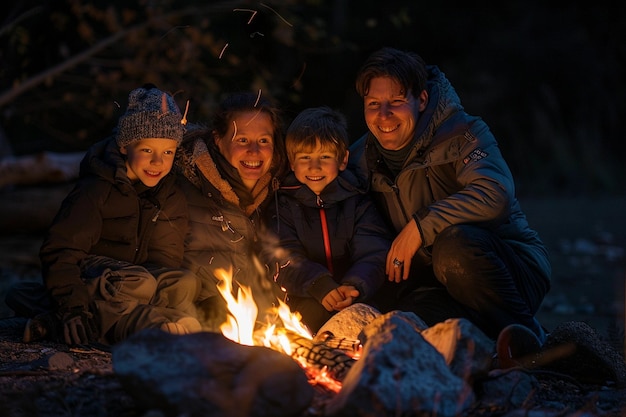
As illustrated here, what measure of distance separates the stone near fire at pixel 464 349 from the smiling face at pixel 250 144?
2063mm

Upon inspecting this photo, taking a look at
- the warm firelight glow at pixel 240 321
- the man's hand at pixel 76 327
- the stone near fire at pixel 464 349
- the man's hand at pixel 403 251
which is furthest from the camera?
the man's hand at pixel 403 251

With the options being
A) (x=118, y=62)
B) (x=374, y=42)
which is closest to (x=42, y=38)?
(x=118, y=62)

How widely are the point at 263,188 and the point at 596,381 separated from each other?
2467mm

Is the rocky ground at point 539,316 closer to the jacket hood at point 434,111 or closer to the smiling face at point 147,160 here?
the smiling face at point 147,160

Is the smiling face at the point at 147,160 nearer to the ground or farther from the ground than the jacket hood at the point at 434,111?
nearer to the ground

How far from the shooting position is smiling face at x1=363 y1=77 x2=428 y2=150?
16.0 ft

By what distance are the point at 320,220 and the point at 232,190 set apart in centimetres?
64

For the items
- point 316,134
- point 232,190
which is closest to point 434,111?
point 316,134

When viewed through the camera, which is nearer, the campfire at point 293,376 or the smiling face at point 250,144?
the campfire at point 293,376

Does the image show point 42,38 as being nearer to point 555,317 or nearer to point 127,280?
point 127,280

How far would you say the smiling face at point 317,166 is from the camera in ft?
16.9

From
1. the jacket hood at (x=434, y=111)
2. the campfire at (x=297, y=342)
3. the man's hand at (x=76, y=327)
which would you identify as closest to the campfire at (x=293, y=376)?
the campfire at (x=297, y=342)

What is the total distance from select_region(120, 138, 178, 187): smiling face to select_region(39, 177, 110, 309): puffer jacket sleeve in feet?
0.82

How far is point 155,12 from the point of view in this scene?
9.32 meters
